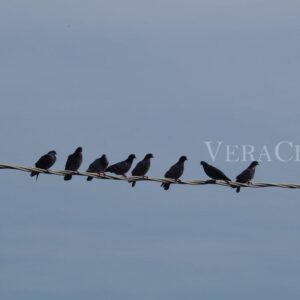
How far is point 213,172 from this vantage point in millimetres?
24625

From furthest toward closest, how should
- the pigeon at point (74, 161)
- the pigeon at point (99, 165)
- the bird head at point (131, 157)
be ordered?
1. the bird head at point (131, 157)
2. the pigeon at point (74, 161)
3. the pigeon at point (99, 165)

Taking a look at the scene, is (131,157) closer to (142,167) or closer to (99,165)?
(99,165)

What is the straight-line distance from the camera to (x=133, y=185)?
74.1 feet

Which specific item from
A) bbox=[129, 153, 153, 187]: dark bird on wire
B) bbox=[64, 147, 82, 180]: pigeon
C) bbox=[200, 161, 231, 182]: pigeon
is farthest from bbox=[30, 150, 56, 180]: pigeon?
bbox=[200, 161, 231, 182]: pigeon

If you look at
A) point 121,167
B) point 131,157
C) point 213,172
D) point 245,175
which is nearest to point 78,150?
point 121,167

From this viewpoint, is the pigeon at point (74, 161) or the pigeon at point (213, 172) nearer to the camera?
the pigeon at point (213, 172)

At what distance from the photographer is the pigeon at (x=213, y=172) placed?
2412 centimetres

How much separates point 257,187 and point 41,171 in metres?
3.11

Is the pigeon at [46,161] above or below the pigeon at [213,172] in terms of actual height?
below

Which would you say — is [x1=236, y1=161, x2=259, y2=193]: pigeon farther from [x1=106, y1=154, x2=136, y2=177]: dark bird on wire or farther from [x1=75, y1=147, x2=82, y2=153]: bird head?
[x1=75, y1=147, x2=82, y2=153]: bird head

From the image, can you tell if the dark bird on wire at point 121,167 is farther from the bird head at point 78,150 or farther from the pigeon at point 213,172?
the pigeon at point 213,172

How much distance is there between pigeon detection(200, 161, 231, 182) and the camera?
2412 centimetres

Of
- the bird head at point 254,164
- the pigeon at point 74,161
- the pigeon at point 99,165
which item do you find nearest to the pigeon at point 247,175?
the bird head at point 254,164

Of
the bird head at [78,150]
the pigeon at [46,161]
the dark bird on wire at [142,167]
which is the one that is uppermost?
the bird head at [78,150]
